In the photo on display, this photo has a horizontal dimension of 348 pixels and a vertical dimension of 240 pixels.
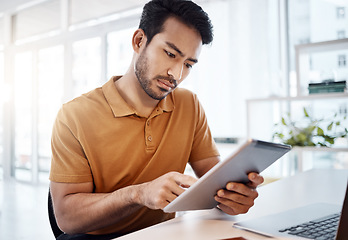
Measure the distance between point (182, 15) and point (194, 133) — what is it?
49 cm

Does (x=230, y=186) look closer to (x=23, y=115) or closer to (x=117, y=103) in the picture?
(x=117, y=103)

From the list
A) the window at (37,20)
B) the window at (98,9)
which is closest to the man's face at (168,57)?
the window at (98,9)

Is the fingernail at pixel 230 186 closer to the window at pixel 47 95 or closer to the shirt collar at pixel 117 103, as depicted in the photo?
the shirt collar at pixel 117 103

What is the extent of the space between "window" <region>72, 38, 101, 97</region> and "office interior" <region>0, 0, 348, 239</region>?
0.05ft

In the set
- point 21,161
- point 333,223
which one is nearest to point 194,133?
point 333,223

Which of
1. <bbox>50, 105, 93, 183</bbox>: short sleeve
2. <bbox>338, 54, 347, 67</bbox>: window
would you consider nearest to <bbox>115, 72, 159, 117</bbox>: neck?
<bbox>50, 105, 93, 183</bbox>: short sleeve

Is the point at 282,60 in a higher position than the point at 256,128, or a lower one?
higher

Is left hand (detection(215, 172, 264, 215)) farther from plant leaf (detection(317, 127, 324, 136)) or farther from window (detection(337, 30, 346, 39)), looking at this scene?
window (detection(337, 30, 346, 39))

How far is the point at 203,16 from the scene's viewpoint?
1.34m

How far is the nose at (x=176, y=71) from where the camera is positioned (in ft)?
4.27

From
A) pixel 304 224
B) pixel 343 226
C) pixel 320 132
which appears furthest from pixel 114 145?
pixel 320 132

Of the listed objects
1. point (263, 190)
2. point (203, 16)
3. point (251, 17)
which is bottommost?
point (263, 190)

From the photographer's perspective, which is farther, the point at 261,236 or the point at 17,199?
the point at 17,199

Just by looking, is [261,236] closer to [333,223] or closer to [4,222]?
[333,223]
